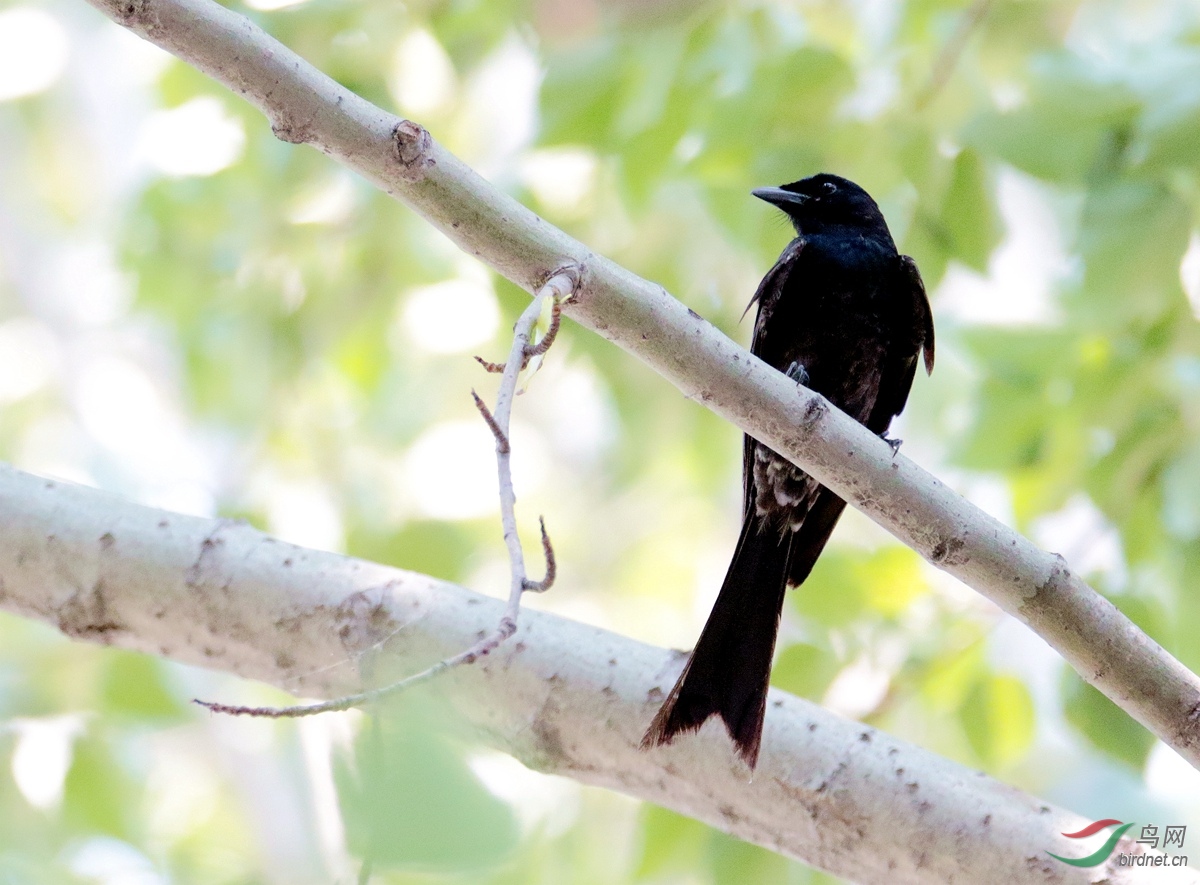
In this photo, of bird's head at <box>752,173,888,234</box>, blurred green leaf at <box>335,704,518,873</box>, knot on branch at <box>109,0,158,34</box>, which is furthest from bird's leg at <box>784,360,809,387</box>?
blurred green leaf at <box>335,704,518,873</box>

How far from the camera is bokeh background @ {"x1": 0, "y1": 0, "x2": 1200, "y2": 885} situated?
206 centimetres

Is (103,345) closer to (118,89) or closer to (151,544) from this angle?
(118,89)

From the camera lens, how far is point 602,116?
2.38 metres

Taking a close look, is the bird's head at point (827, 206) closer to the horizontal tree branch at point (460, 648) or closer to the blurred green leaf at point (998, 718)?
the blurred green leaf at point (998, 718)

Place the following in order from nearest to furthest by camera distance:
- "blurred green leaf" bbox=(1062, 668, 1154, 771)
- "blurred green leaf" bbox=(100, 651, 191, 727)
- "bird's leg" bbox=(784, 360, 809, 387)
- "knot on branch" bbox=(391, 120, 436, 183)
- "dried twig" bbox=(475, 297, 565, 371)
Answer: "dried twig" bbox=(475, 297, 565, 371)
"knot on branch" bbox=(391, 120, 436, 183)
"blurred green leaf" bbox=(1062, 668, 1154, 771)
"blurred green leaf" bbox=(100, 651, 191, 727)
"bird's leg" bbox=(784, 360, 809, 387)

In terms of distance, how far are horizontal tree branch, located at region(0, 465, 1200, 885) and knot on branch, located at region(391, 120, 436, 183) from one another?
2.31ft

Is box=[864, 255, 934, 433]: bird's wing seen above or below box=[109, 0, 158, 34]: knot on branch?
above

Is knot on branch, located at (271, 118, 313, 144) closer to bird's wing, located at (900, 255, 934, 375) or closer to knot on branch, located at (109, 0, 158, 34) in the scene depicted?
knot on branch, located at (109, 0, 158, 34)

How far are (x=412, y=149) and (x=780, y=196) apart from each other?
4.81 feet

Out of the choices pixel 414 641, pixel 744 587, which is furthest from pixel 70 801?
pixel 744 587

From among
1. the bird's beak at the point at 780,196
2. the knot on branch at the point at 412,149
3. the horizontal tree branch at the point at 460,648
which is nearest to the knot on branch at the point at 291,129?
the knot on branch at the point at 412,149

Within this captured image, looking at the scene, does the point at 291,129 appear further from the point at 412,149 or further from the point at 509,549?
the point at 509,549

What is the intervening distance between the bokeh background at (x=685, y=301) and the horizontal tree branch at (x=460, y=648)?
0.51 feet

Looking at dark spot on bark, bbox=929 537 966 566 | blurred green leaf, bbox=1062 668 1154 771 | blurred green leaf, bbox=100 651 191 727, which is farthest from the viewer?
blurred green leaf, bbox=100 651 191 727
